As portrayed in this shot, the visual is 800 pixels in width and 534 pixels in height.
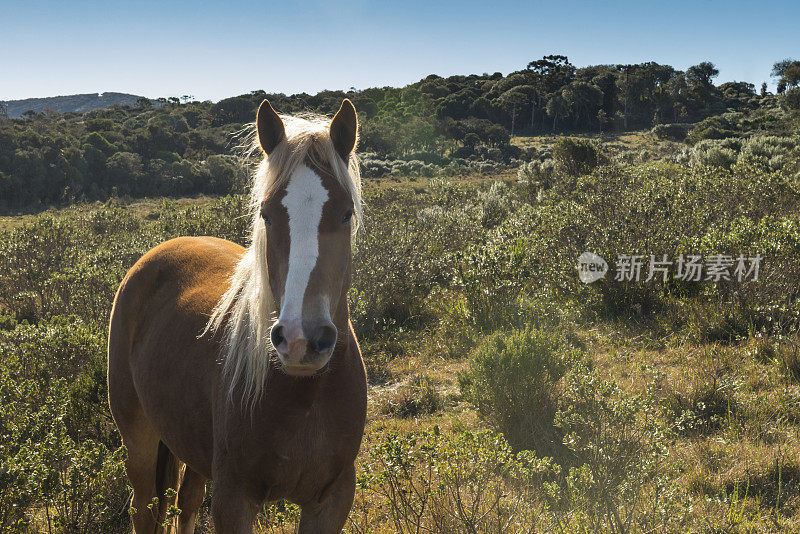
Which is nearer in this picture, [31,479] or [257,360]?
[257,360]

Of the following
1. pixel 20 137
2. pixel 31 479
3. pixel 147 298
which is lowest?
pixel 31 479

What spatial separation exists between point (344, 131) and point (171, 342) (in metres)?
1.49

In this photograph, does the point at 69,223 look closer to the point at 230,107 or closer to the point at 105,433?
the point at 105,433

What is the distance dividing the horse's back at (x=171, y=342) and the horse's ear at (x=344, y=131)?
43.2 inches

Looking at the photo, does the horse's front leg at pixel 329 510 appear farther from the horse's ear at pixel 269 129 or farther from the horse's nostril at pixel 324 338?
the horse's ear at pixel 269 129

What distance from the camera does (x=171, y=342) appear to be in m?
2.63

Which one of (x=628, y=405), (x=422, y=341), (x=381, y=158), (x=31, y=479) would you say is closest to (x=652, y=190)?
(x=422, y=341)

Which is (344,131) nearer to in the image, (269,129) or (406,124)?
(269,129)

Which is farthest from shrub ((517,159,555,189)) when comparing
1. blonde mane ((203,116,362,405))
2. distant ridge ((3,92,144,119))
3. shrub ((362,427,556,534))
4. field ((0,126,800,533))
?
distant ridge ((3,92,144,119))

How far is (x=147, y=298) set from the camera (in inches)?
120

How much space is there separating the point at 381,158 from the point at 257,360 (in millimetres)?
41676

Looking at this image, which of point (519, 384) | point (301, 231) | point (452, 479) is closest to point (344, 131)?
point (301, 231)

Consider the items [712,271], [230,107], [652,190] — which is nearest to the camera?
[712,271]

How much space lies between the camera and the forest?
29.2 metres
